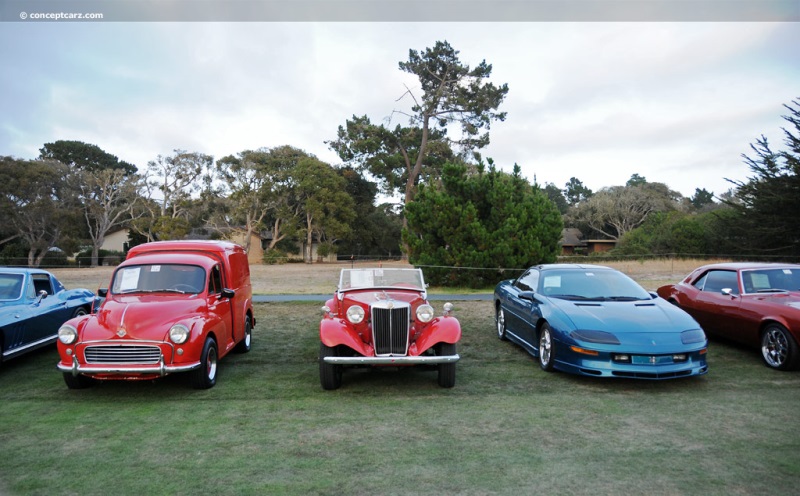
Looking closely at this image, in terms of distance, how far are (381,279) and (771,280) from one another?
5.93m

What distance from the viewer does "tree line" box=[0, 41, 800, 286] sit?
19734 mm

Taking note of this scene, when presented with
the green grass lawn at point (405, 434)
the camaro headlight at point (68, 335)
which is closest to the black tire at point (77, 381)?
the green grass lawn at point (405, 434)

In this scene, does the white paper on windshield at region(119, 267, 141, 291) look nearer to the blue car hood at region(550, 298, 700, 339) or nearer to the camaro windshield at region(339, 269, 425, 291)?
the camaro windshield at region(339, 269, 425, 291)

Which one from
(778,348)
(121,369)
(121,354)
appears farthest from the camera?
(778,348)

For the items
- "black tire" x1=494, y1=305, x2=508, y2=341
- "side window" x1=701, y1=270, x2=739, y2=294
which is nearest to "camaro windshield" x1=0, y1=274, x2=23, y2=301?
"black tire" x1=494, y1=305, x2=508, y2=341

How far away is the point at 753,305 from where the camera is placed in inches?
298

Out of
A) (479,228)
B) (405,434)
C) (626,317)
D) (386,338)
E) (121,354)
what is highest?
(479,228)

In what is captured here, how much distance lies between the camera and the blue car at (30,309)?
23.9 feet

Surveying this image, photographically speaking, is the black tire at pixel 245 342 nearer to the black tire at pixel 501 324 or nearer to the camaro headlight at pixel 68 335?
the camaro headlight at pixel 68 335

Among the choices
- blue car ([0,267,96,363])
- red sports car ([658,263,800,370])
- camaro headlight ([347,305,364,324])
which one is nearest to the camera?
→ camaro headlight ([347,305,364,324])

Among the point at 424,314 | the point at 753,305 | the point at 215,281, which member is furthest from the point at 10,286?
the point at 753,305

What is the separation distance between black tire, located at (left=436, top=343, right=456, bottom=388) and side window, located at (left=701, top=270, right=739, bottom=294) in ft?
15.7

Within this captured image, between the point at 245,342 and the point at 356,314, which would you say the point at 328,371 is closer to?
the point at 356,314

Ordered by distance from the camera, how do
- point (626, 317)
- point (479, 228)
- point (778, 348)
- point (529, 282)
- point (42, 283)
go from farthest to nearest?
point (479, 228)
point (42, 283)
point (529, 282)
point (778, 348)
point (626, 317)
